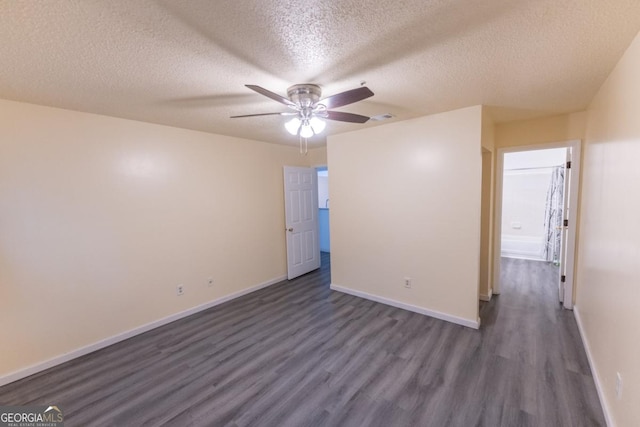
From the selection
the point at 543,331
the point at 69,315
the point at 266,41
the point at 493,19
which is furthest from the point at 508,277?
the point at 69,315

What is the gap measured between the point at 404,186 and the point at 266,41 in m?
2.34

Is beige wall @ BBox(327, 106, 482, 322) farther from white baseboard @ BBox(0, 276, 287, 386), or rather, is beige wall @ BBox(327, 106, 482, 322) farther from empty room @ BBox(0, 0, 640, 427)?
white baseboard @ BBox(0, 276, 287, 386)

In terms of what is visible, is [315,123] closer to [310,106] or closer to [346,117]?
[310,106]

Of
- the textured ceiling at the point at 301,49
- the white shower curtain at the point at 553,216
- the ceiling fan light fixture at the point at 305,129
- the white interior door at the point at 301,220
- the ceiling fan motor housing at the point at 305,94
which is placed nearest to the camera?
the textured ceiling at the point at 301,49

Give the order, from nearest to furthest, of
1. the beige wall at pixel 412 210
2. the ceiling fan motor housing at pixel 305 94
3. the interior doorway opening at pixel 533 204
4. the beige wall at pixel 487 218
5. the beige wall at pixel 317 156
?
the ceiling fan motor housing at pixel 305 94
the beige wall at pixel 412 210
the beige wall at pixel 487 218
the beige wall at pixel 317 156
the interior doorway opening at pixel 533 204

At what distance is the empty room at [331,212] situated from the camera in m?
1.45

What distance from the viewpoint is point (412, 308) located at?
337 centimetres

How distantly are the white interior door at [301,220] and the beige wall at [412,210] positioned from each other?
2.98ft

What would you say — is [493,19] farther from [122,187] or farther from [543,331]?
[122,187]

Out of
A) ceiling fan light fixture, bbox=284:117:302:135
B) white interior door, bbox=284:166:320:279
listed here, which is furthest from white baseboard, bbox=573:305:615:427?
white interior door, bbox=284:166:320:279

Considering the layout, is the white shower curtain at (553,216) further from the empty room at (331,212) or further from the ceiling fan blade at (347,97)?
the ceiling fan blade at (347,97)

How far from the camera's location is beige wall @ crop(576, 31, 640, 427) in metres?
1.43

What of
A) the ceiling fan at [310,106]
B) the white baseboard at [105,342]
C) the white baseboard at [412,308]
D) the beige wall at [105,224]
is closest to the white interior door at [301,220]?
the beige wall at [105,224]

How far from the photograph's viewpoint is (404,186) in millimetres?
3297
